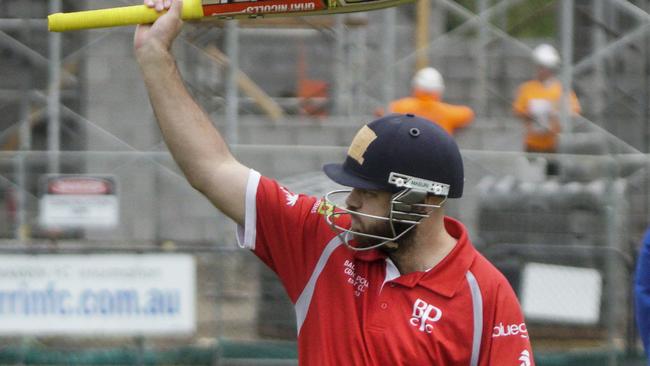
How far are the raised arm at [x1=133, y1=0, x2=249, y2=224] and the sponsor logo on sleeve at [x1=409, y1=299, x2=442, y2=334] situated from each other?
598mm

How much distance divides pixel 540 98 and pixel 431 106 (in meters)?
1.27

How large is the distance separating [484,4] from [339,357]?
844 cm

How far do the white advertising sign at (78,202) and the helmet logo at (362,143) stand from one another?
18.4ft

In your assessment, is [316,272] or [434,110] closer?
[316,272]

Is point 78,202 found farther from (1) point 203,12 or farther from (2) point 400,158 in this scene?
(2) point 400,158

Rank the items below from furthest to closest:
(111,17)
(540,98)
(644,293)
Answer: (540,98)
(644,293)
(111,17)

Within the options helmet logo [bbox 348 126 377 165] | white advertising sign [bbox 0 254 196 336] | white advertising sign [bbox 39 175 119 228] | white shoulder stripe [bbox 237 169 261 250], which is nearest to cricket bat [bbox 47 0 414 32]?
helmet logo [bbox 348 126 377 165]

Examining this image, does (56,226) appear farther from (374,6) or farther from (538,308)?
(374,6)

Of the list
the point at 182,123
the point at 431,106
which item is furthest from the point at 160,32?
the point at 431,106

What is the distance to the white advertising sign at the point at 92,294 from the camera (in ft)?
30.0

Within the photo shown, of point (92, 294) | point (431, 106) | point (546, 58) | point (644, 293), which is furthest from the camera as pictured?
point (546, 58)

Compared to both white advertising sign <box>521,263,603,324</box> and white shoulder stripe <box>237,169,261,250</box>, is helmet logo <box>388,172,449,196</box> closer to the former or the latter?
white shoulder stripe <box>237,169,261,250</box>

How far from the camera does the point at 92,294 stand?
30.1ft

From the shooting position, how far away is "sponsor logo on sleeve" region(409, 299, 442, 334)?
388cm
